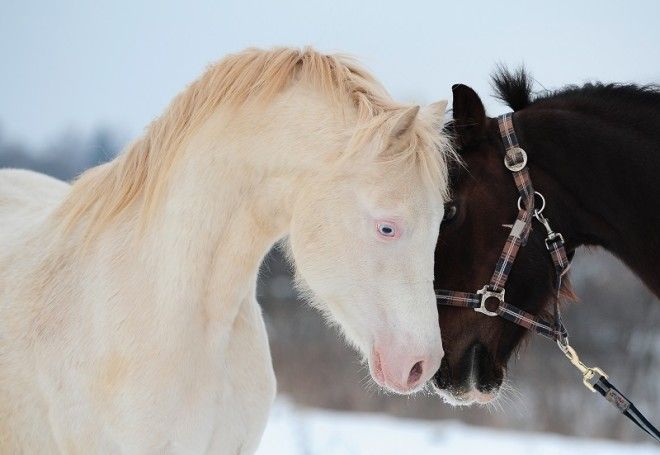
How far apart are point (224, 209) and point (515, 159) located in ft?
4.07

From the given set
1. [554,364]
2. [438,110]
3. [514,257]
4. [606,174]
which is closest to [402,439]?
[514,257]

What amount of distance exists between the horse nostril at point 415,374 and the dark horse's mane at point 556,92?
1492 mm

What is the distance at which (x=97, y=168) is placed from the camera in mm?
3395

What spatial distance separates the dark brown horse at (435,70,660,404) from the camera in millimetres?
3398

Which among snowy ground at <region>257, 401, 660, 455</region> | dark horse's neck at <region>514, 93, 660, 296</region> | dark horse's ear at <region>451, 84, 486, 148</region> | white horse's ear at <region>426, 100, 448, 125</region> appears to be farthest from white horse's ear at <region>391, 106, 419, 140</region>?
snowy ground at <region>257, 401, 660, 455</region>

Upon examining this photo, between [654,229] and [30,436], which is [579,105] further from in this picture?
[30,436]

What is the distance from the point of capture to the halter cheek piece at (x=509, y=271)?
11.0 feet

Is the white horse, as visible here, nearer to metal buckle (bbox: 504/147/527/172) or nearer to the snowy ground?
metal buckle (bbox: 504/147/527/172)

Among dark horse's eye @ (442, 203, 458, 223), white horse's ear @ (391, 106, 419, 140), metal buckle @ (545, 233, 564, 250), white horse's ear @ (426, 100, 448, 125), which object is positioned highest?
white horse's ear @ (391, 106, 419, 140)

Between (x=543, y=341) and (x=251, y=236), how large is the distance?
12.4 meters

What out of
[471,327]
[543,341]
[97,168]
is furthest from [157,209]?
[543,341]

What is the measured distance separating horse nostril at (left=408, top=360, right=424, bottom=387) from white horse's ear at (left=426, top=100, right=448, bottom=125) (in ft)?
2.99

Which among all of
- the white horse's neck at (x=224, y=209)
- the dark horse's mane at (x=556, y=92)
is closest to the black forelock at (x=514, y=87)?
the dark horse's mane at (x=556, y=92)

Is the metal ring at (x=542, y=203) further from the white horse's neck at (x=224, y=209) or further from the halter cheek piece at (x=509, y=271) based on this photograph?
the white horse's neck at (x=224, y=209)
